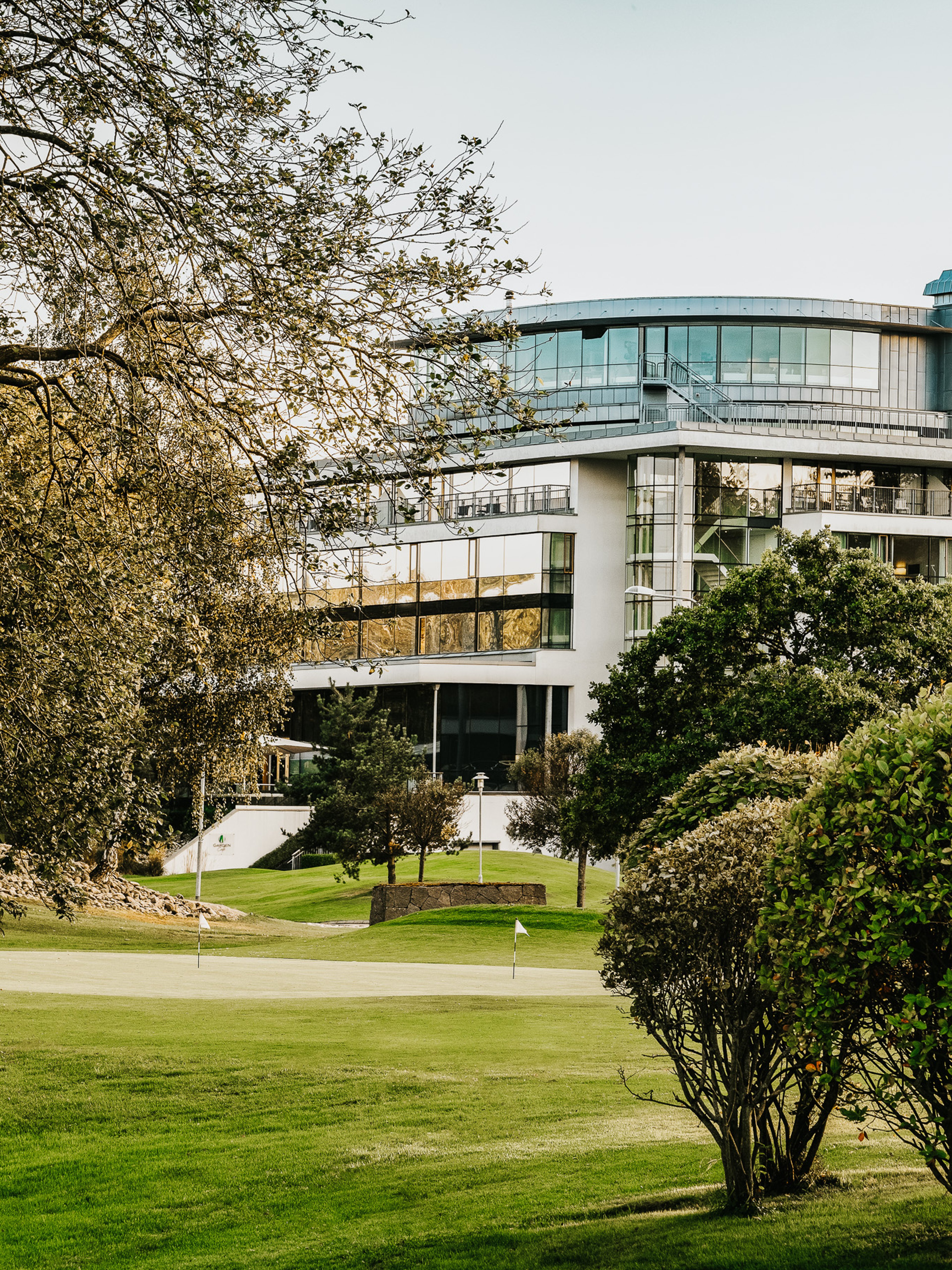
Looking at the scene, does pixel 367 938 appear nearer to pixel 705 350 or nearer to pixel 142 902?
pixel 142 902

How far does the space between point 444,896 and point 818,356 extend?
40721mm

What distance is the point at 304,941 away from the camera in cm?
3966

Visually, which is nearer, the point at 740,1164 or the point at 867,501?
the point at 740,1164

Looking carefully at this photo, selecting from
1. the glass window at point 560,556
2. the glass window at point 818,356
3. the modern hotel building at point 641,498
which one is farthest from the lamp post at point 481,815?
the glass window at point 818,356

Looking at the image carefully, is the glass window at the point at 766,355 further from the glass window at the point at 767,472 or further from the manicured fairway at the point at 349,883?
the manicured fairway at the point at 349,883

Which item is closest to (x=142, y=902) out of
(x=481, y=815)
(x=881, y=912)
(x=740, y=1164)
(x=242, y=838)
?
(x=481, y=815)

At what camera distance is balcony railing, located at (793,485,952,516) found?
65.1 m

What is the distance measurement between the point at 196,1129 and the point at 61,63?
10.3 meters

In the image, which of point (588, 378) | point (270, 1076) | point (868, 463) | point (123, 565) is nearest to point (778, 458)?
point (868, 463)

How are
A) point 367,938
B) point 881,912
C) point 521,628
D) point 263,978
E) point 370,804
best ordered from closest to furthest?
point 881,912 → point 263,978 → point 367,938 → point 370,804 → point 521,628

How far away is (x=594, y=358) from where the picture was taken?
74500mm

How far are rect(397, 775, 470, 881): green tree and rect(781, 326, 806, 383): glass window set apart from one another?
35.7m

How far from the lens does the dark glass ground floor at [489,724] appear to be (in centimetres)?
6788

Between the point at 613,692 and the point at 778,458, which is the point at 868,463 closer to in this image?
the point at 778,458
